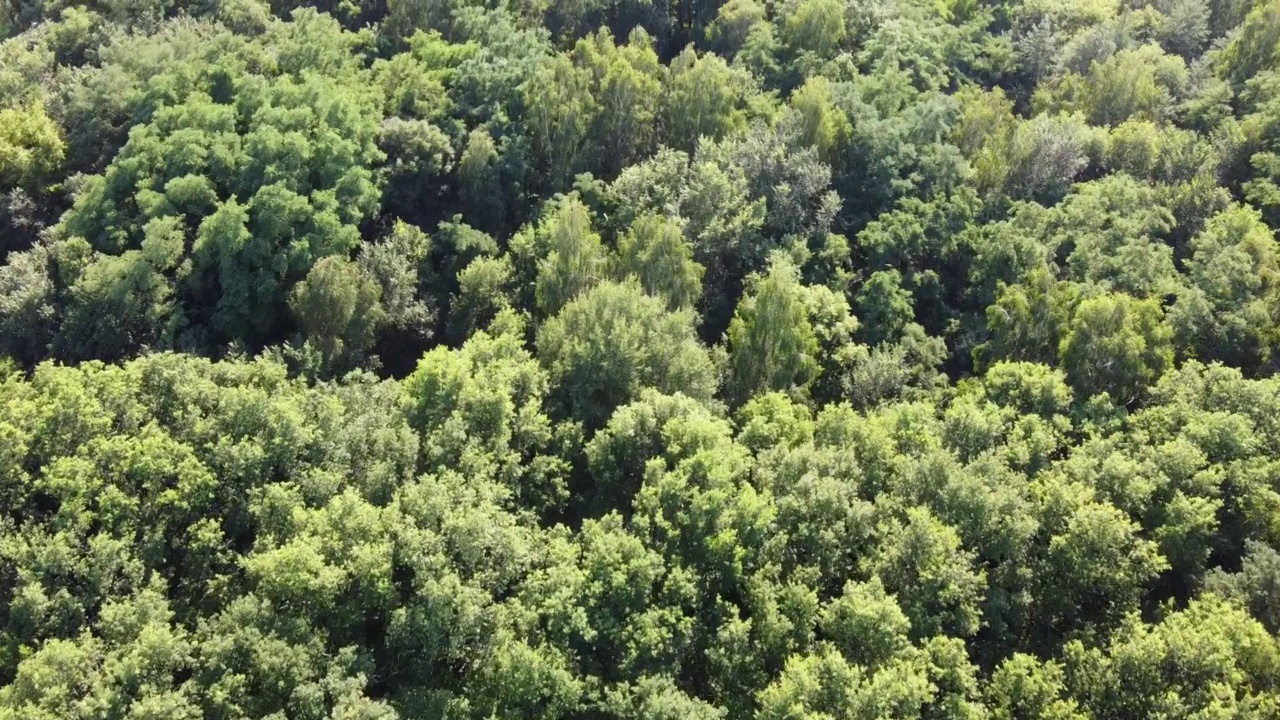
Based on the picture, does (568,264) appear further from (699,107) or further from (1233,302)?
(1233,302)

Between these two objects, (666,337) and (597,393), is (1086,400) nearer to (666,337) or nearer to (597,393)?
(666,337)

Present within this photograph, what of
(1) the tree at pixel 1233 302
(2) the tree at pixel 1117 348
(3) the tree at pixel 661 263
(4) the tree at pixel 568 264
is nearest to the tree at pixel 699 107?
(3) the tree at pixel 661 263

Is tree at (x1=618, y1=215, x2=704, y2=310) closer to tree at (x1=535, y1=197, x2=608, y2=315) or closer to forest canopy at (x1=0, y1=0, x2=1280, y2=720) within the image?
forest canopy at (x1=0, y1=0, x2=1280, y2=720)

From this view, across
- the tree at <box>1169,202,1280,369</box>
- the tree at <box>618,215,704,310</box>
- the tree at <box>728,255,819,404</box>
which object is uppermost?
the tree at <box>1169,202,1280,369</box>

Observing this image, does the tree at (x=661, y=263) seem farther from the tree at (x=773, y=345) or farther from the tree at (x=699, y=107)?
the tree at (x=699, y=107)

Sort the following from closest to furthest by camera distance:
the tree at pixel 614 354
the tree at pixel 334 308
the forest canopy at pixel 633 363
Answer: the forest canopy at pixel 633 363, the tree at pixel 614 354, the tree at pixel 334 308

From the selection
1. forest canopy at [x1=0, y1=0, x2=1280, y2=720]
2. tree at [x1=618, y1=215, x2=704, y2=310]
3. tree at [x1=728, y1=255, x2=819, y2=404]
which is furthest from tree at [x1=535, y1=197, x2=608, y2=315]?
tree at [x1=728, y1=255, x2=819, y2=404]
